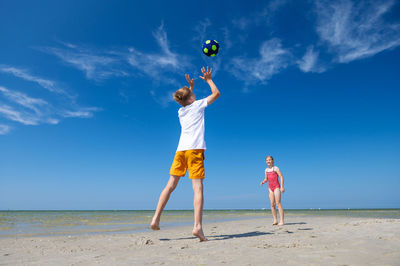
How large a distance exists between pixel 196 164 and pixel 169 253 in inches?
57.1

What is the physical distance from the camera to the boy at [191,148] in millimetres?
4383

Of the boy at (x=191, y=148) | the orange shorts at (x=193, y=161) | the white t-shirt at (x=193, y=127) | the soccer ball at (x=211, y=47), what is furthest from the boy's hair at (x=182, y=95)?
the soccer ball at (x=211, y=47)

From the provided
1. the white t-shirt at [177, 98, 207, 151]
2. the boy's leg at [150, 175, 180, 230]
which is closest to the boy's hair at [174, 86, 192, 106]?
the white t-shirt at [177, 98, 207, 151]

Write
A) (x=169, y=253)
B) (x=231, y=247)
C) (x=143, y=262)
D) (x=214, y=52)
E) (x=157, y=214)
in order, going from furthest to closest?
(x=214, y=52)
(x=157, y=214)
(x=231, y=247)
(x=169, y=253)
(x=143, y=262)

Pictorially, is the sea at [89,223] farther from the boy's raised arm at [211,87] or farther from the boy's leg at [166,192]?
the boy's raised arm at [211,87]

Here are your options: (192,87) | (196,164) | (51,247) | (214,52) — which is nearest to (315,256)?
(196,164)

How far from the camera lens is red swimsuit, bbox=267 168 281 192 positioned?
7.52 meters

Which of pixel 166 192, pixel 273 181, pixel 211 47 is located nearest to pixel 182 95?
pixel 166 192

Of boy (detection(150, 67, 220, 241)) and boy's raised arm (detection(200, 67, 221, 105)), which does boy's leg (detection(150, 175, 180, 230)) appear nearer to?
boy (detection(150, 67, 220, 241))

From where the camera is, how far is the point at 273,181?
24.8 feet

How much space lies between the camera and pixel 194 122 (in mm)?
4594

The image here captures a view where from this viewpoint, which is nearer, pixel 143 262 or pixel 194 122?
pixel 143 262

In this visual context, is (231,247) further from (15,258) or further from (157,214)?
(15,258)

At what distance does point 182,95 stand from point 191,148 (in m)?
1.02
